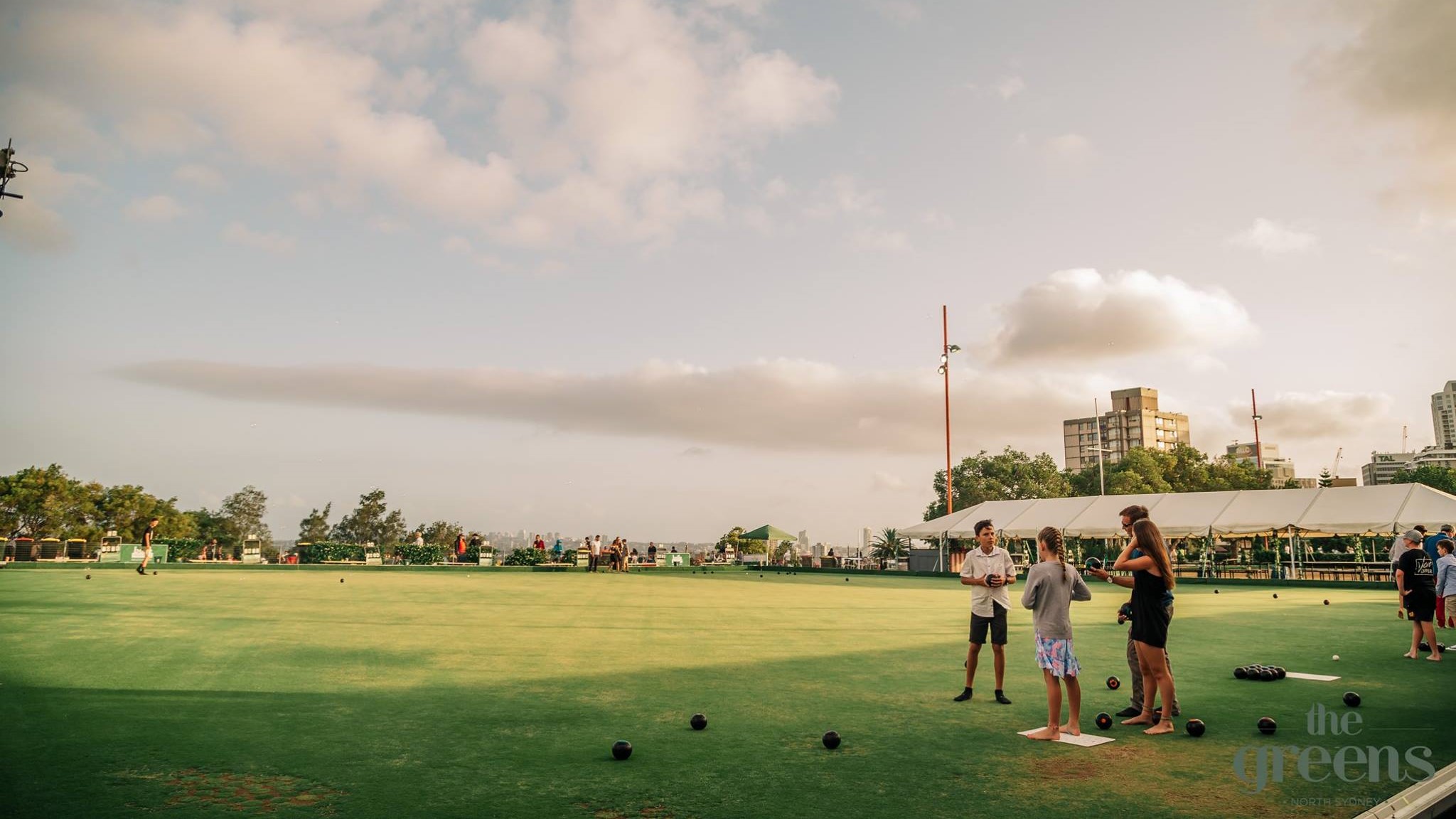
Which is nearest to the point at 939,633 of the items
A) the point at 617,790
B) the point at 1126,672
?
the point at 1126,672

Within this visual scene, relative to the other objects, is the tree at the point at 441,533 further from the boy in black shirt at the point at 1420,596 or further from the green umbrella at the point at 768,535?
the boy in black shirt at the point at 1420,596

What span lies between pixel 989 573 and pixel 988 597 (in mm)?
321

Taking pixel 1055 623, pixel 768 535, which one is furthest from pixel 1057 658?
pixel 768 535

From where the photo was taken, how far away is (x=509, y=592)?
26.5 meters

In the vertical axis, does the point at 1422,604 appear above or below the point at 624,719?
above

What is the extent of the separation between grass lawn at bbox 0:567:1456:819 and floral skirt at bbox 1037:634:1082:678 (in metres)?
0.70

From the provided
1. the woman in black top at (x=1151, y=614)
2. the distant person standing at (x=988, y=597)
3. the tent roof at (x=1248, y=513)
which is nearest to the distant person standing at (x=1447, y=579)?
the woman in black top at (x=1151, y=614)

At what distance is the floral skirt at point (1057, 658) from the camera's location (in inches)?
315

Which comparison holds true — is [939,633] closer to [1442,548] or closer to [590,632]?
[590,632]

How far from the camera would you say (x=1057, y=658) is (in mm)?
8070

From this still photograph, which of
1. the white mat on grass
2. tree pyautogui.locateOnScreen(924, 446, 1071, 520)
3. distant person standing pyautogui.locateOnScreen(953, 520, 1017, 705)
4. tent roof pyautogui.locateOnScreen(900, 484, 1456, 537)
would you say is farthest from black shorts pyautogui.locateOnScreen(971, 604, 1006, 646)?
tree pyautogui.locateOnScreen(924, 446, 1071, 520)

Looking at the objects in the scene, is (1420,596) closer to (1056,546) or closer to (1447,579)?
(1447,579)

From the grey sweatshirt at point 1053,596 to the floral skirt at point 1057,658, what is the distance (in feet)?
0.17

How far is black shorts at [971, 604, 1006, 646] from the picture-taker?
9680 mm
